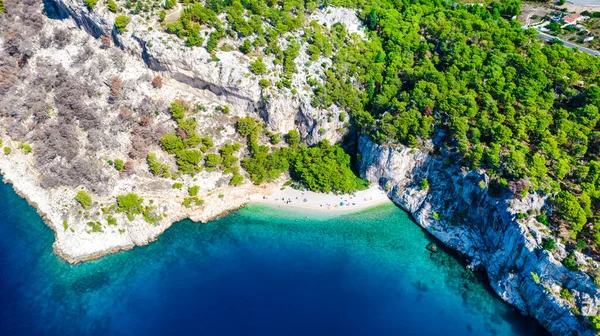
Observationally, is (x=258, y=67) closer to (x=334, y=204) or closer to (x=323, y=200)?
(x=323, y=200)

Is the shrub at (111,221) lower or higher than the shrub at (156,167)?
lower

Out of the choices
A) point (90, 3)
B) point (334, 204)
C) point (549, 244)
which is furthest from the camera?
point (90, 3)

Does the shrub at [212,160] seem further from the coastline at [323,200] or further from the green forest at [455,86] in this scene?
the coastline at [323,200]

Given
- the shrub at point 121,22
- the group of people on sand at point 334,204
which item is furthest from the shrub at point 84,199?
the shrub at point 121,22

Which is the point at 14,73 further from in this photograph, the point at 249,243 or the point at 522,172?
the point at 522,172

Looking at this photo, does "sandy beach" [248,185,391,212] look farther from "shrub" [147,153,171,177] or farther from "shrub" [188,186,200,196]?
"shrub" [147,153,171,177]

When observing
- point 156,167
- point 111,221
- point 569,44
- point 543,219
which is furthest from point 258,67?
point 569,44
